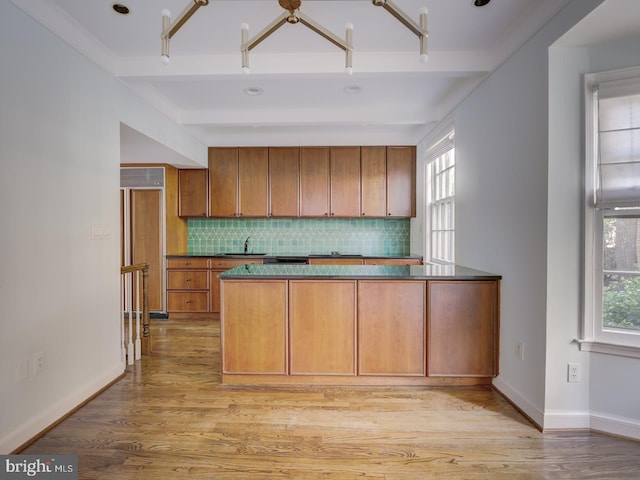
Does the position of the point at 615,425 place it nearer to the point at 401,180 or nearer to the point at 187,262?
the point at 401,180

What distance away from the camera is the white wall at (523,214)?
1.92m

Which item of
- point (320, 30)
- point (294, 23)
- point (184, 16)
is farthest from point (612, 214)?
point (184, 16)

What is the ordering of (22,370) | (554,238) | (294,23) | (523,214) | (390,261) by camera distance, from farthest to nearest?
(390,261), (523,214), (554,238), (22,370), (294,23)

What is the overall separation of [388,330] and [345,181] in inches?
108

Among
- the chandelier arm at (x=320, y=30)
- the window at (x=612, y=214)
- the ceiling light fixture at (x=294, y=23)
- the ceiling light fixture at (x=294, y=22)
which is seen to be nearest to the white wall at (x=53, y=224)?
the ceiling light fixture at (x=294, y=22)

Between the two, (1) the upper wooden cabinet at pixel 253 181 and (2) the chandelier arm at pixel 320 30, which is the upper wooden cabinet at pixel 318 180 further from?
(2) the chandelier arm at pixel 320 30

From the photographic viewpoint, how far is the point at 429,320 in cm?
250

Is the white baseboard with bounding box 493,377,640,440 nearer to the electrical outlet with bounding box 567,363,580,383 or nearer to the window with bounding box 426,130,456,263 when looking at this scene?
the electrical outlet with bounding box 567,363,580,383

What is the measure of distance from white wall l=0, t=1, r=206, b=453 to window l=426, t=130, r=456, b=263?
3251 mm

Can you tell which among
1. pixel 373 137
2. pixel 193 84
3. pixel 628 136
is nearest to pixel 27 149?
pixel 193 84

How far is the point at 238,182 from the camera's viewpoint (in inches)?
189

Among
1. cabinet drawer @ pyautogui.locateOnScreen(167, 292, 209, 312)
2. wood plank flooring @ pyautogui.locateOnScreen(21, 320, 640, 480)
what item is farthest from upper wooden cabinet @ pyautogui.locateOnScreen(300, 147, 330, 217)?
wood plank flooring @ pyautogui.locateOnScreen(21, 320, 640, 480)

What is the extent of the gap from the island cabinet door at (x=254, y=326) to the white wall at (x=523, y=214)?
1656 millimetres

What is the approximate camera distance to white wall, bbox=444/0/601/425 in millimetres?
1925
